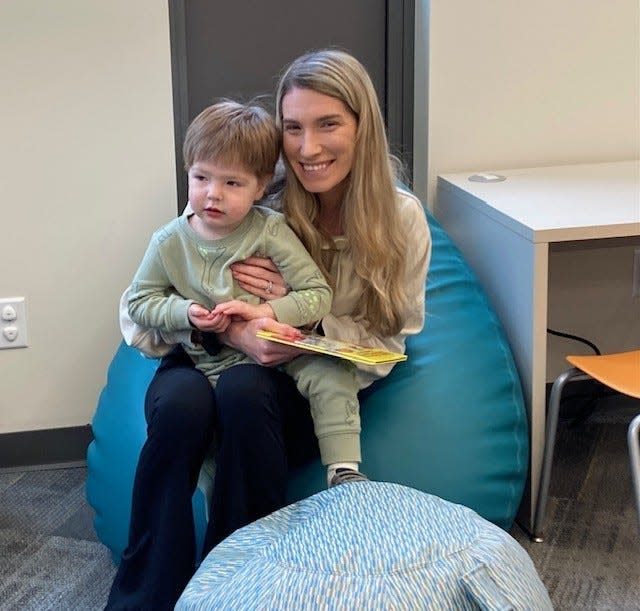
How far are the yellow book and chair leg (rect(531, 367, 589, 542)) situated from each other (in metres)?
0.36

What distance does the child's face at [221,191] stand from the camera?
1.55 meters

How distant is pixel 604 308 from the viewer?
8.00 feet

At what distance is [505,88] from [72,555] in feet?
4.42

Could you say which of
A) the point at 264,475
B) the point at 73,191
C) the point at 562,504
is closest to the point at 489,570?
the point at 264,475

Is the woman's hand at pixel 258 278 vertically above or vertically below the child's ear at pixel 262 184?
below

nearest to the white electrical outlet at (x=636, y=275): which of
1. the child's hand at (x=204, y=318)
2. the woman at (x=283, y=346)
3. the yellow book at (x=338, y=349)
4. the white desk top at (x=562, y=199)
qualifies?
the white desk top at (x=562, y=199)

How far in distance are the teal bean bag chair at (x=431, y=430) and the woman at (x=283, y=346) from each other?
0.08m

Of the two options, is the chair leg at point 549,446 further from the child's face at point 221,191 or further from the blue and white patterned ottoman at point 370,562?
the child's face at point 221,191

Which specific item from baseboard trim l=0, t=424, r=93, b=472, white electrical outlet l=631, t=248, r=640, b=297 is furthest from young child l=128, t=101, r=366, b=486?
white electrical outlet l=631, t=248, r=640, b=297

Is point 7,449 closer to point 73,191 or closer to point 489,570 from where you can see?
point 73,191

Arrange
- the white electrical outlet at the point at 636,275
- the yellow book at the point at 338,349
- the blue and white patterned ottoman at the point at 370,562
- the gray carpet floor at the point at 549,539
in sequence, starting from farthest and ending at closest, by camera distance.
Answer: the white electrical outlet at the point at 636,275 → the gray carpet floor at the point at 549,539 → the yellow book at the point at 338,349 → the blue and white patterned ottoman at the point at 370,562

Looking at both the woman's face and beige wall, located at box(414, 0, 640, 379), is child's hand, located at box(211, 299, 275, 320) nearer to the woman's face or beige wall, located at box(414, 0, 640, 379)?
the woman's face

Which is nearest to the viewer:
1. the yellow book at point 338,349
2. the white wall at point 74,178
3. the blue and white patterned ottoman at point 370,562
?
the blue and white patterned ottoman at point 370,562

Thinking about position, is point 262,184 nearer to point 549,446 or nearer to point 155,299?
point 155,299
